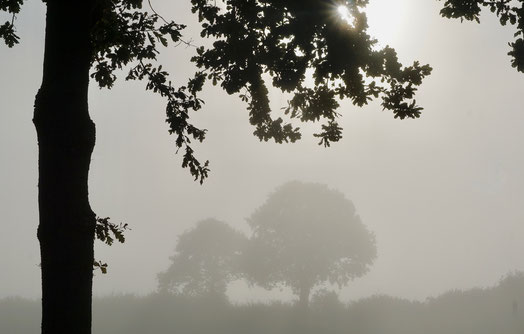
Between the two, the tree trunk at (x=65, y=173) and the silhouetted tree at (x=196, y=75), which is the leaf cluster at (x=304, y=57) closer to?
the silhouetted tree at (x=196, y=75)

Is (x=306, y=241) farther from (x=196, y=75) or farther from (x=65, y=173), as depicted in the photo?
(x=65, y=173)

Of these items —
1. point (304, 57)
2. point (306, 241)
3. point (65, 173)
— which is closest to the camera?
point (65, 173)

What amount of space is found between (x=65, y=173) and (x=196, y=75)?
15.6ft

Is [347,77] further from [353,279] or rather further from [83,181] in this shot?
[353,279]

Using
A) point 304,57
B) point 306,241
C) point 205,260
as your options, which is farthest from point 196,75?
point 205,260

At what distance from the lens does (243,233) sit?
226 feet

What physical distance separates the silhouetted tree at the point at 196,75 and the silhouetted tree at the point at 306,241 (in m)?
44.9

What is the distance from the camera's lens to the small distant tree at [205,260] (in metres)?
64.5

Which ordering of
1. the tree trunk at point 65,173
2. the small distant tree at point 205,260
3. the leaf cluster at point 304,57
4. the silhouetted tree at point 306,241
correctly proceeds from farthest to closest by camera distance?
the small distant tree at point 205,260
the silhouetted tree at point 306,241
the leaf cluster at point 304,57
the tree trunk at point 65,173

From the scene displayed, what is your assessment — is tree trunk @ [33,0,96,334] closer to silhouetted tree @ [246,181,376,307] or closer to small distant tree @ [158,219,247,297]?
silhouetted tree @ [246,181,376,307]

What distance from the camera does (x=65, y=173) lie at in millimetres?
5098

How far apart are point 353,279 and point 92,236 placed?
53.4 m

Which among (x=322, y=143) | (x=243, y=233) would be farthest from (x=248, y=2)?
(x=243, y=233)

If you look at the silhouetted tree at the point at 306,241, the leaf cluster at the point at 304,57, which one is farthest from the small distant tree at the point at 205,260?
the leaf cluster at the point at 304,57
